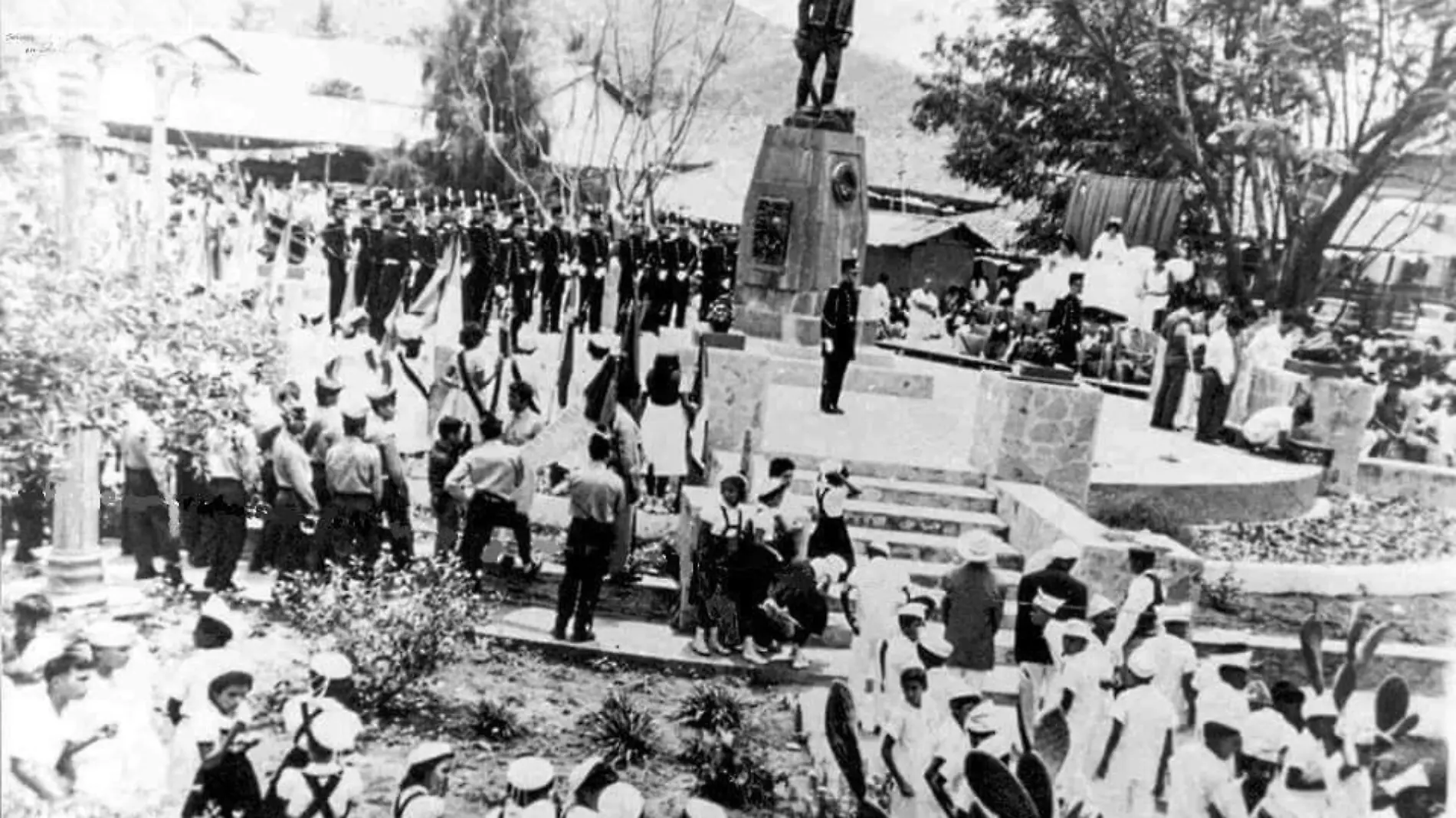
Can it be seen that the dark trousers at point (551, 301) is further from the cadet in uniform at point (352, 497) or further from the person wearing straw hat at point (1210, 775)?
the person wearing straw hat at point (1210, 775)

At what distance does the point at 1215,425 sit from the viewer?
12.4 metres

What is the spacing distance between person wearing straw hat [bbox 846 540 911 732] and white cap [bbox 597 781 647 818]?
72.0 inches

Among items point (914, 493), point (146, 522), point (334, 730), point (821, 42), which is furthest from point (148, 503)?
point (821, 42)

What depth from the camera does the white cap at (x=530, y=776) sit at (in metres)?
5.61

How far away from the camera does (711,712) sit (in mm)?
7395

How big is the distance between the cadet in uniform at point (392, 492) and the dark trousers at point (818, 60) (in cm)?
730

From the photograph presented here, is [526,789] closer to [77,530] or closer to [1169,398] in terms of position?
[77,530]

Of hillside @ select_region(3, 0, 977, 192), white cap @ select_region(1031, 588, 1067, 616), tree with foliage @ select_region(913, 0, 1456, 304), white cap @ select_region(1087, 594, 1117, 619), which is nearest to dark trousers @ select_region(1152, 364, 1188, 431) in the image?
tree with foliage @ select_region(913, 0, 1456, 304)

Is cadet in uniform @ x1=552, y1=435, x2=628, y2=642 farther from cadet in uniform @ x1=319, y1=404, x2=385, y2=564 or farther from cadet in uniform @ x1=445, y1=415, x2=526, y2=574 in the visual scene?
cadet in uniform @ x1=319, y1=404, x2=385, y2=564

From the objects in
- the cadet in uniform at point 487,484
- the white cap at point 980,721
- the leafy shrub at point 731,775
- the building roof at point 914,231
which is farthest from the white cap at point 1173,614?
the building roof at point 914,231

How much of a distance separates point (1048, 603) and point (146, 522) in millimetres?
5347

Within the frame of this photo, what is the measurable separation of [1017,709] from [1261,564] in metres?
2.93

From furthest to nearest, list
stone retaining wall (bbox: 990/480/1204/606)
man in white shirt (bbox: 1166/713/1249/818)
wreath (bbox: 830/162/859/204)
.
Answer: wreath (bbox: 830/162/859/204), stone retaining wall (bbox: 990/480/1204/606), man in white shirt (bbox: 1166/713/1249/818)

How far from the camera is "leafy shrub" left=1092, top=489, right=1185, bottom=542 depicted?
9695 mm
